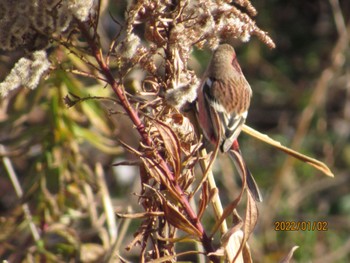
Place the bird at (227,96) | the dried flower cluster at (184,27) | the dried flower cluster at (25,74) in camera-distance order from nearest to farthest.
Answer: the dried flower cluster at (25,74)
the dried flower cluster at (184,27)
the bird at (227,96)

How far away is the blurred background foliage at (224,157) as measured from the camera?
2711 mm

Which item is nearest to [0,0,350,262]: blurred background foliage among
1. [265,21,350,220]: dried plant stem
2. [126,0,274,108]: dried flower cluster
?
[265,21,350,220]: dried plant stem

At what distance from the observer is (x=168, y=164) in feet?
5.21

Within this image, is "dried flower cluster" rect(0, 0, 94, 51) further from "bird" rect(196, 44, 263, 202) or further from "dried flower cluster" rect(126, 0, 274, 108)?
"bird" rect(196, 44, 263, 202)

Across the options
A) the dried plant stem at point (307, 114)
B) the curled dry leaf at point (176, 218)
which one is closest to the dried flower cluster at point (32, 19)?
the curled dry leaf at point (176, 218)

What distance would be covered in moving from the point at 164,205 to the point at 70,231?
1.22 meters

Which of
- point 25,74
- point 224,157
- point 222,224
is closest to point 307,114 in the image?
point 224,157

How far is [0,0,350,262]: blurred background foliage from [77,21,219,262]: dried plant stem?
0.10m

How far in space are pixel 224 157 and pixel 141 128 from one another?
322 cm

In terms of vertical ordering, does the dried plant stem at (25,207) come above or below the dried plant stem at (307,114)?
above

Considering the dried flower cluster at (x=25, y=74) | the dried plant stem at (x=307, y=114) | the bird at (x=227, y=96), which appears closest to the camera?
the dried flower cluster at (x=25, y=74)

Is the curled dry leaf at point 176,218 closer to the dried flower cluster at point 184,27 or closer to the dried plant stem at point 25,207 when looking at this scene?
the dried flower cluster at point 184,27

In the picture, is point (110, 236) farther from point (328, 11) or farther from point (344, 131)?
point (328, 11)

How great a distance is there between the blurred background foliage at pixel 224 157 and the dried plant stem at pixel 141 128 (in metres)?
0.10
